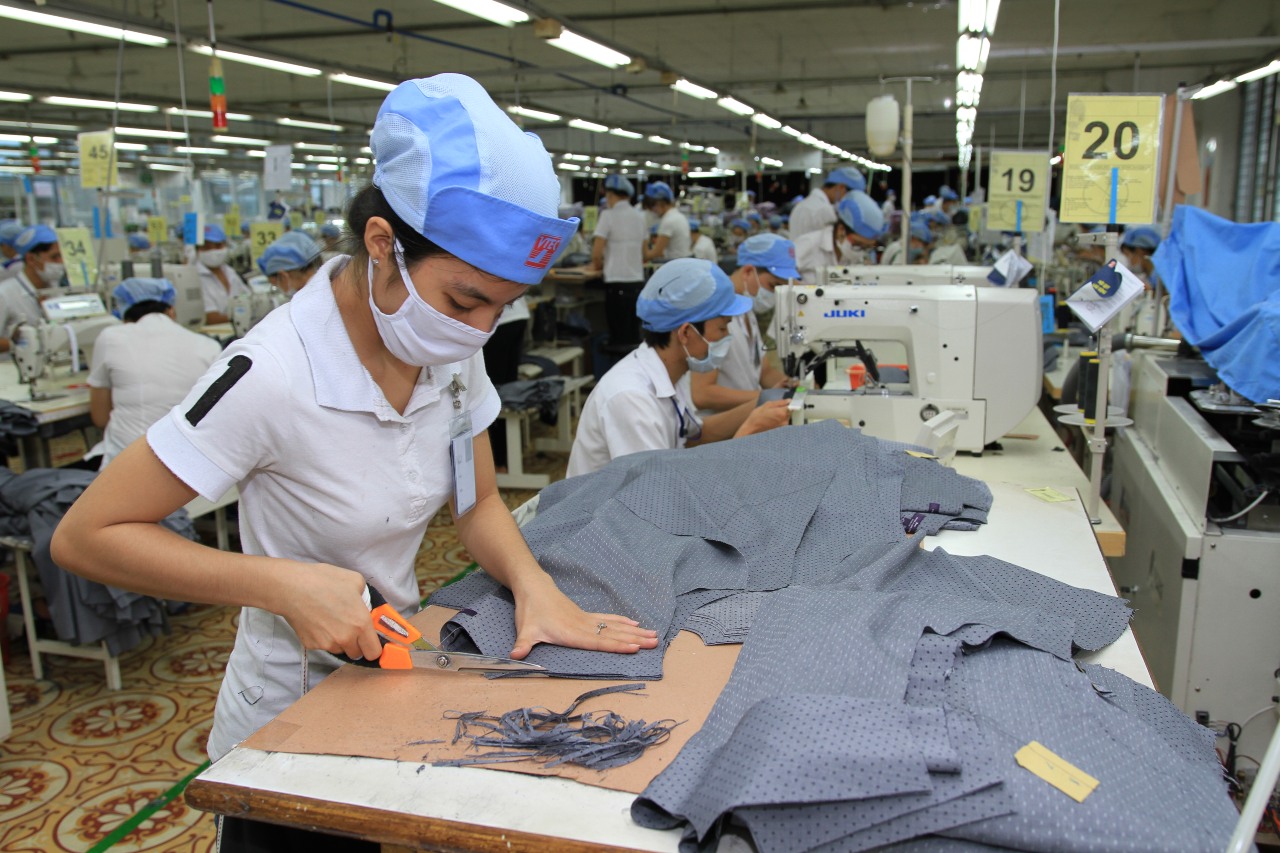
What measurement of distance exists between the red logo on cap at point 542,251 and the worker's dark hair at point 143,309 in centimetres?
346

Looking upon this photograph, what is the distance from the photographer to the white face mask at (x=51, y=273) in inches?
266

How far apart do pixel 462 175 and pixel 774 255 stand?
12.5 feet

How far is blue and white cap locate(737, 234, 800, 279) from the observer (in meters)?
4.79

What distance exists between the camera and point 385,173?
46.1 inches

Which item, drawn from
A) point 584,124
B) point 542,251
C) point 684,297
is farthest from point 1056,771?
point 584,124

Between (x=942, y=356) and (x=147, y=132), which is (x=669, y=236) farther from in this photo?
(x=147, y=132)

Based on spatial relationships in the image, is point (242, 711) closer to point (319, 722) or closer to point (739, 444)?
point (319, 722)

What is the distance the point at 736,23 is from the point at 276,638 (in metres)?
10.3

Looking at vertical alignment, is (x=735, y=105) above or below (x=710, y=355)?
above

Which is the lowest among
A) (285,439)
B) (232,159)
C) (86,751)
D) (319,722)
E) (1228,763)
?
(86,751)

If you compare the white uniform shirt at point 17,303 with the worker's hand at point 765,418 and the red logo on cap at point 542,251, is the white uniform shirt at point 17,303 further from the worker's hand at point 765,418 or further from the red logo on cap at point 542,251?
the red logo on cap at point 542,251

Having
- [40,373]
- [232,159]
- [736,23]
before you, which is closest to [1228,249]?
[40,373]

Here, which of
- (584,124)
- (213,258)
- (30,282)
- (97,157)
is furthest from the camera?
(584,124)

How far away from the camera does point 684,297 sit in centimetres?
281
